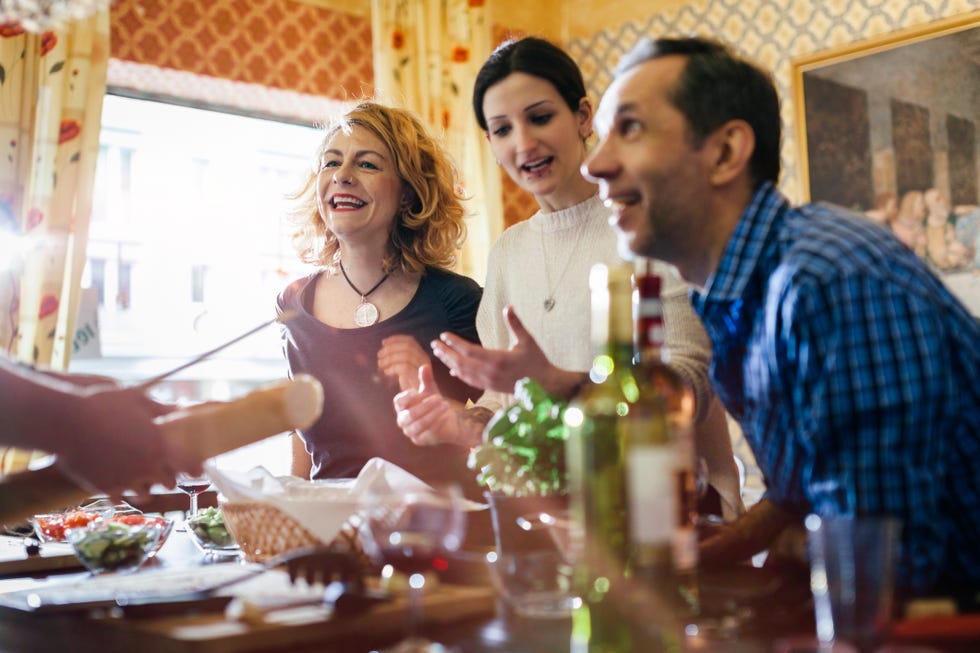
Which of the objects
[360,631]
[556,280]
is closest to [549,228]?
[556,280]

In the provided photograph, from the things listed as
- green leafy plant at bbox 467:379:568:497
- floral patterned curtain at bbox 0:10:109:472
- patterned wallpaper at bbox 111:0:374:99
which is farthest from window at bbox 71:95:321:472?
green leafy plant at bbox 467:379:568:497

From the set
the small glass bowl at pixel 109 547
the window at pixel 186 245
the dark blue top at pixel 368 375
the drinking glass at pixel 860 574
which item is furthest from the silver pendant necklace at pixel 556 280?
the window at pixel 186 245

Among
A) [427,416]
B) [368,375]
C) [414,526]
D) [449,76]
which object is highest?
[449,76]

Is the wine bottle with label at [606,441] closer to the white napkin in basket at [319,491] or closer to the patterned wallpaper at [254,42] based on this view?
the white napkin in basket at [319,491]

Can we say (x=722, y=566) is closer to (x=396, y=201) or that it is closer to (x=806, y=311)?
(x=806, y=311)

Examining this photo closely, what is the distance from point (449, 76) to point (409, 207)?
208cm

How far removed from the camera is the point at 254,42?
432cm

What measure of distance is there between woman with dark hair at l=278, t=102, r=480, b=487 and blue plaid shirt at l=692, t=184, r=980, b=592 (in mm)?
1236

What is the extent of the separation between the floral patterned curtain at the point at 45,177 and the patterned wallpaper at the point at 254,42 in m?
0.29

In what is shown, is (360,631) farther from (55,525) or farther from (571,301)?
(571,301)

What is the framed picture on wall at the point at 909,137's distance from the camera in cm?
394

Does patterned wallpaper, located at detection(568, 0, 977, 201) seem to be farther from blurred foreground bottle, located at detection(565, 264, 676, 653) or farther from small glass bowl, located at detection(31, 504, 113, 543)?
blurred foreground bottle, located at detection(565, 264, 676, 653)

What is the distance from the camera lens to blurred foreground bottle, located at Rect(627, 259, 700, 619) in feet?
3.19

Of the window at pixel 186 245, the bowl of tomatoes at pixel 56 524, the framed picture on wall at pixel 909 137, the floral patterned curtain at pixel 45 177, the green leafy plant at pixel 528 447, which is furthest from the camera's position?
the window at pixel 186 245
